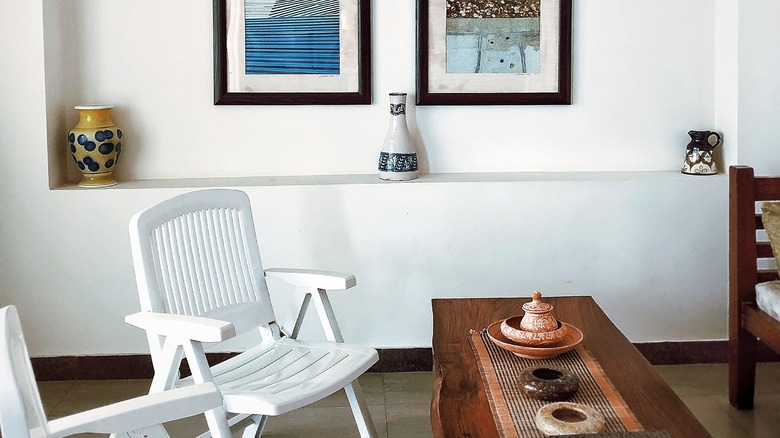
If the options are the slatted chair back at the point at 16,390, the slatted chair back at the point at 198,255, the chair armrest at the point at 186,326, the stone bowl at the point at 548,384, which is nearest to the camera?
the slatted chair back at the point at 16,390

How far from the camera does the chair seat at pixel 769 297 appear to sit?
322 centimetres

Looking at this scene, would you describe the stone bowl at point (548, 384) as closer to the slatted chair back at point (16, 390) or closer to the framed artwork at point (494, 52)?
the slatted chair back at point (16, 390)

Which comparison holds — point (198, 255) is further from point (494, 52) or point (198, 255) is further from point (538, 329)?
point (494, 52)

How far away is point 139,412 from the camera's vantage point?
6.22 ft

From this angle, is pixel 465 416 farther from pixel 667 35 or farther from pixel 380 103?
pixel 667 35

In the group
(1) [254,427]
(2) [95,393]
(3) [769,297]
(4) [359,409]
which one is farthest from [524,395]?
(2) [95,393]

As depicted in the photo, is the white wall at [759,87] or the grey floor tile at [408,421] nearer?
the grey floor tile at [408,421]

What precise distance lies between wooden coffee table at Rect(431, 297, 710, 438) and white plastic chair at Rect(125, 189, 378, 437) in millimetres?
292

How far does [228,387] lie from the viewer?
2654mm

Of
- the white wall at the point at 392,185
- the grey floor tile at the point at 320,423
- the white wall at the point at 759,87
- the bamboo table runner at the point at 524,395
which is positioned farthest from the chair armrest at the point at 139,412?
the white wall at the point at 759,87

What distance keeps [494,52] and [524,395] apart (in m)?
2.04

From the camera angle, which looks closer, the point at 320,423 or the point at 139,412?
the point at 139,412

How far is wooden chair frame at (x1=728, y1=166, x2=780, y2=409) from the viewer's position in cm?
341

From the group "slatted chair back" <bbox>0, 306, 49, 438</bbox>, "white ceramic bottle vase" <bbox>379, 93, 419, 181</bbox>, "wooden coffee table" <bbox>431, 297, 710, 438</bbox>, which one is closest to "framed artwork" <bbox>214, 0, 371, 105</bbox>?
"white ceramic bottle vase" <bbox>379, 93, 419, 181</bbox>
